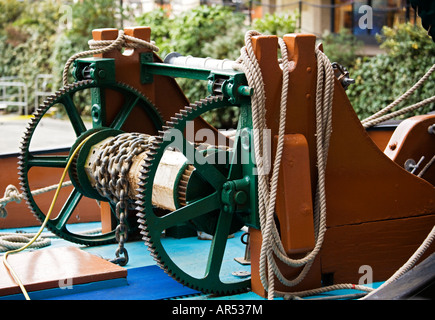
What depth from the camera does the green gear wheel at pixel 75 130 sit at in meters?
4.10

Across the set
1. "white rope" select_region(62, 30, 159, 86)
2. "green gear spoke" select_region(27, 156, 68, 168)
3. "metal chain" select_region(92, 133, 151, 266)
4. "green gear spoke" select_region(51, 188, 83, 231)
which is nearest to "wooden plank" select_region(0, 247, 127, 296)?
"metal chain" select_region(92, 133, 151, 266)

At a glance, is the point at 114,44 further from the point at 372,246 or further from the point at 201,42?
the point at 201,42

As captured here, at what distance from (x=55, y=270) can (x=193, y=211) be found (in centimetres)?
74

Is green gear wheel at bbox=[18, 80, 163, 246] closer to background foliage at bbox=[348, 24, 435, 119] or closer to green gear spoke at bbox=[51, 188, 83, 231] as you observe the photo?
green gear spoke at bbox=[51, 188, 83, 231]

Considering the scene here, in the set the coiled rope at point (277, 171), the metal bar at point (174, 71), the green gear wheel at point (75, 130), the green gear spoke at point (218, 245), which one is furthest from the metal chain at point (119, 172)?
the coiled rope at point (277, 171)

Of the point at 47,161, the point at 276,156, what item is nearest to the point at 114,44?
the point at 47,161

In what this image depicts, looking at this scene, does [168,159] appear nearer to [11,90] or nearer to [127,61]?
[127,61]

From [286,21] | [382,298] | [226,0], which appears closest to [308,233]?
[382,298]

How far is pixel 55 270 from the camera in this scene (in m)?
3.52

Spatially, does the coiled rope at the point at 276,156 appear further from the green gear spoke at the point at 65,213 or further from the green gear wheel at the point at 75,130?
the green gear spoke at the point at 65,213

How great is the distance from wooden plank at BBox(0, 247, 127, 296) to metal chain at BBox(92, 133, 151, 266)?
171mm

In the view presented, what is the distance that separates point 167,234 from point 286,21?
7.57m
